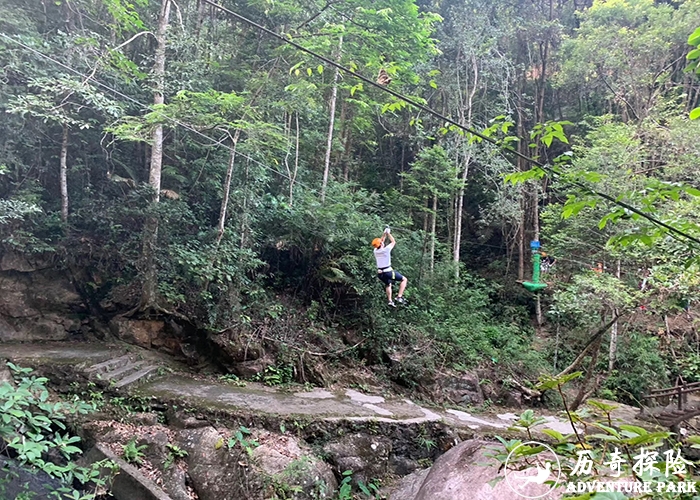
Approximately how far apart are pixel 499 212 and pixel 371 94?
198 inches

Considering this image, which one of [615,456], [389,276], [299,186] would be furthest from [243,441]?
[299,186]

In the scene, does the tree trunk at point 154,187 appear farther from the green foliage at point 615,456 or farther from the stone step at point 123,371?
the green foliage at point 615,456

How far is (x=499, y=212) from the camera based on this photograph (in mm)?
11312

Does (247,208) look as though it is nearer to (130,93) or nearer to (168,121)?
(168,121)

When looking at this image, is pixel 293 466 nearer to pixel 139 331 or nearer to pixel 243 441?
pixel 243 441

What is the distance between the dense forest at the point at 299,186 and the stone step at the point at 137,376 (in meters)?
0.73

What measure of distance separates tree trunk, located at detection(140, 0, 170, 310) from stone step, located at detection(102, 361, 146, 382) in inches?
33.8

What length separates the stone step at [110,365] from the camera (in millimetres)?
4718

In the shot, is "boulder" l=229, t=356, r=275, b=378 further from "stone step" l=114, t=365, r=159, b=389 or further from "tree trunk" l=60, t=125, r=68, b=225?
"tree trunk" l=60, t=125, r=68, b=225

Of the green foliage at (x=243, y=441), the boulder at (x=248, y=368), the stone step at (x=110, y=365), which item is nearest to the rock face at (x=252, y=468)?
the green foliage at (x=243, y=441)

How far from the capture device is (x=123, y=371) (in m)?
4.96

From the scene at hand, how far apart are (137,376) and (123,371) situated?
0.61 feet

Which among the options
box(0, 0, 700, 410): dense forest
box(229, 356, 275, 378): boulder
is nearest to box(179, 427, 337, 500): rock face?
box(229, 356, 275, 378): boulder

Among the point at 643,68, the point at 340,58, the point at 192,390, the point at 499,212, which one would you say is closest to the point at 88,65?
the point at 340,58
